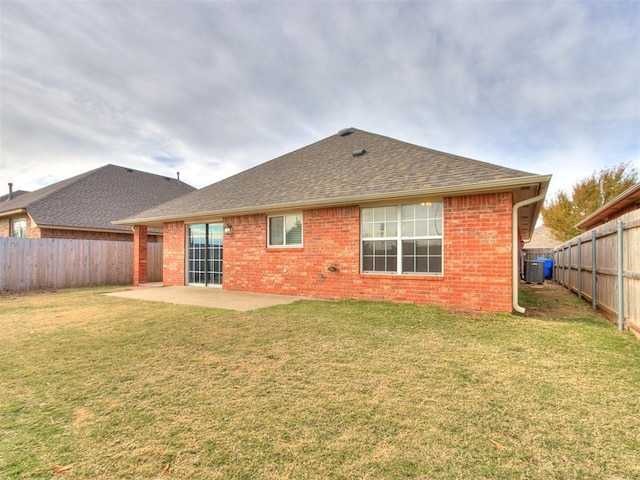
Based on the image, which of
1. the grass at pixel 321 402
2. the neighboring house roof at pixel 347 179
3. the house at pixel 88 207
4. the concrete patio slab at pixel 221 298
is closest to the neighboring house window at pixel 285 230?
the neighboring house roof at pixel 347 179

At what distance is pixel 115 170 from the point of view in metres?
21.1

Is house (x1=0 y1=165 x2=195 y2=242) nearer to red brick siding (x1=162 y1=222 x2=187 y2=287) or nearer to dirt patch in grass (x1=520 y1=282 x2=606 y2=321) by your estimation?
red brick siding (x1=162 y1=222 x2=187 y2=287)

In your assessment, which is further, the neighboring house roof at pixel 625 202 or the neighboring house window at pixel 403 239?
the neighboring house roof at pixel 625 202

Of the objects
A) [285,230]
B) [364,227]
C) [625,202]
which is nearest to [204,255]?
[285,230]

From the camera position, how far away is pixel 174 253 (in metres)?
12.5

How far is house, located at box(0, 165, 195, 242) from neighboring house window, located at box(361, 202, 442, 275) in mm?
14921

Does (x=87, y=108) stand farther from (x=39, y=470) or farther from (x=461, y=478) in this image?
(x=461, y=478)

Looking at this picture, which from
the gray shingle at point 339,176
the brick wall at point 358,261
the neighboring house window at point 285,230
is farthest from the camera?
the neighboring house window at point 285,230

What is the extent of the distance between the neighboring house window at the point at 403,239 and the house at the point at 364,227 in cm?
3

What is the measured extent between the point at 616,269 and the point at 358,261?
209 inches

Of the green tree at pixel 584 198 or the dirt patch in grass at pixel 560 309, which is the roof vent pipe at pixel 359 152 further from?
the green tree at pixel 584 198

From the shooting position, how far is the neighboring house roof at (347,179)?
22.5ft

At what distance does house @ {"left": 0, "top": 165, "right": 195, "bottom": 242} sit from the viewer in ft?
50.0

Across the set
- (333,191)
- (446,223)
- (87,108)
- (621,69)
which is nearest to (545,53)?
(621,69)
